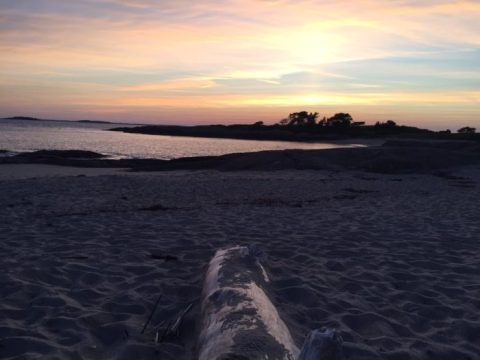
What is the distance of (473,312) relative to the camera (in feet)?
16.6

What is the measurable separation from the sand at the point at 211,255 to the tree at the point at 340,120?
7020 cm

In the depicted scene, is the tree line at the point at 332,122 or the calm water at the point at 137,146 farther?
the tree line at the point at 332,122

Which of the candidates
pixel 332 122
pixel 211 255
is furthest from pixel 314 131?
pixel 211 255

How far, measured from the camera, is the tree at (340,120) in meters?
81.4

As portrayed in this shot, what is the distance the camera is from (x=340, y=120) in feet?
270

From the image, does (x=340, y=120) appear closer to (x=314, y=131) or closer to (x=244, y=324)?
(x=314, y=131)

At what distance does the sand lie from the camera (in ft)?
14.3

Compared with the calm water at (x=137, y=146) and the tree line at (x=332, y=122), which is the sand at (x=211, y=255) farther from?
the tree line at (x=332, y=122)

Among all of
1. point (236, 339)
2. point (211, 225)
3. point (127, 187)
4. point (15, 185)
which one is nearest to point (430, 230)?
point (211, 225)

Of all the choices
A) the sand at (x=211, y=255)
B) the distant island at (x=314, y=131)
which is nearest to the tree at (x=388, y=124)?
the distant island at (x=314, y=131)

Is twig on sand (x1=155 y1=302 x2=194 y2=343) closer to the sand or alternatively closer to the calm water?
the sand

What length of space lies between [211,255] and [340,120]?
78290mm

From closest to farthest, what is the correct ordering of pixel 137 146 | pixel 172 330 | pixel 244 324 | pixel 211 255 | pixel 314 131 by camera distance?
pixel 244 324 → pixel 172 330 → pixel 211 255 → pixel 137 146 → pixel 314 131

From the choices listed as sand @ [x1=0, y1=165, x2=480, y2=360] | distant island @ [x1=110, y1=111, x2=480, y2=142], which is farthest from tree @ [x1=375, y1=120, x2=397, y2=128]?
sand @ [x1=0, y1=165, x2=480, y2=360]
